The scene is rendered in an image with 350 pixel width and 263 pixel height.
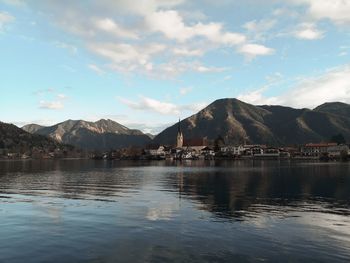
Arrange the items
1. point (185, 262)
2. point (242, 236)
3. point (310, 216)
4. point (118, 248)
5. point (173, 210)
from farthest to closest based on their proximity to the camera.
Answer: point (173, 210) → point (310, 216) → point (242, 236) → point (118, 248) → point (185, 262)

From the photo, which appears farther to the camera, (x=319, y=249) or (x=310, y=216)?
(x=310, y=216)

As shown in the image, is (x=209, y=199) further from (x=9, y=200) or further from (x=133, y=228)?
(x=9, y=200)

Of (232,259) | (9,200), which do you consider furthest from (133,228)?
(9,200)

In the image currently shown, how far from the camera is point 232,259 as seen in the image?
85.2 feet

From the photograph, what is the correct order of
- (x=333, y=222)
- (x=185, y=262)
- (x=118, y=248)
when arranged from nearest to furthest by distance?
(x=185, y=262) < (x=118, y=248) < (x=333, y=222)

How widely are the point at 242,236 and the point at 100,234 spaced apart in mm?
12640

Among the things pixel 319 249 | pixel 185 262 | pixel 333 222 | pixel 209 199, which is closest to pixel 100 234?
pixel 185 262

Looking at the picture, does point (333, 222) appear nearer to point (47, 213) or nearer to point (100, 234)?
point (100, 234)

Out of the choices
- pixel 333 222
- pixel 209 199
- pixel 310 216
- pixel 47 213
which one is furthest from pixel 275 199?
pixel 47 213

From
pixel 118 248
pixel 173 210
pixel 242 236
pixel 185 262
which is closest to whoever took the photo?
pixel 185 262

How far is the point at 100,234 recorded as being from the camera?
33.7 metres

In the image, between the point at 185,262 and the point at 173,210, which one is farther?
the point at 173,210

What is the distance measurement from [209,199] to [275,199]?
34.7 ft

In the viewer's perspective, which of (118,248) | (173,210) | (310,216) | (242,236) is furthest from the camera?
(173,210)
